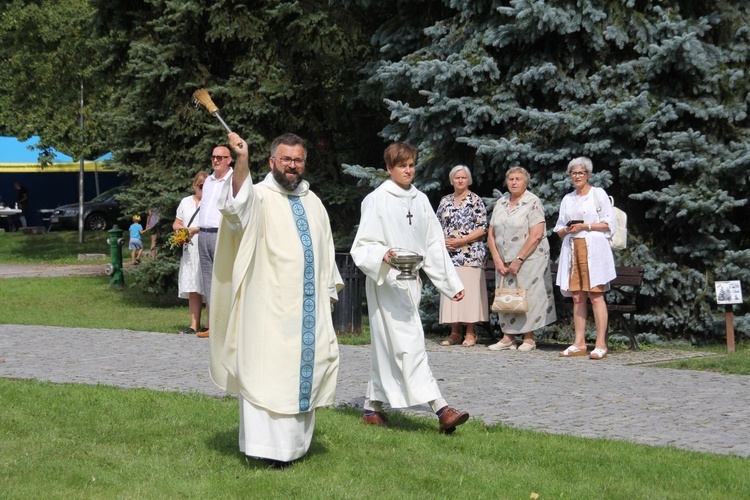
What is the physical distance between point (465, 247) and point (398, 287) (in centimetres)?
516

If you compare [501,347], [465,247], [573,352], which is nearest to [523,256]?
[465,247]

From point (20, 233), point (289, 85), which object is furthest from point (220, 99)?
point (20, 233)

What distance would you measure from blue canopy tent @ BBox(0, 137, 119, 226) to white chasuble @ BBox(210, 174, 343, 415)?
117 ft

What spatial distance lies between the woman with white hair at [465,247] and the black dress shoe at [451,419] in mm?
5346

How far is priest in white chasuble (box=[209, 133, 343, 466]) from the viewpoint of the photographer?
6598 mm

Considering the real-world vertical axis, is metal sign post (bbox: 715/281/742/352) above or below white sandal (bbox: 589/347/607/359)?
above

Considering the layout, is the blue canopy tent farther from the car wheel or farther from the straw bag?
the straw bag

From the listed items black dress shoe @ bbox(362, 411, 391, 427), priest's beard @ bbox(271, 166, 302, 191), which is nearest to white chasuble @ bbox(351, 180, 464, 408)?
black dress shoe @ bbox(362, 411, 391, 427)

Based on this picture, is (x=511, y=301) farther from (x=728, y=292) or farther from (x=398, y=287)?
(x=398, y=287)

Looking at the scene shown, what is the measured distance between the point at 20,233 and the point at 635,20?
2790 cm

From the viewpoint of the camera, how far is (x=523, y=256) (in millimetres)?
12422

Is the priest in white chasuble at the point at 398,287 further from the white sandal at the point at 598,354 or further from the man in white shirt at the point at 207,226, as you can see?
the man in white shirt at the point at 207,226

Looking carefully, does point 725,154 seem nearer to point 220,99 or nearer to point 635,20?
point 635,20

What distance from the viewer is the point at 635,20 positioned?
13.1 metres
